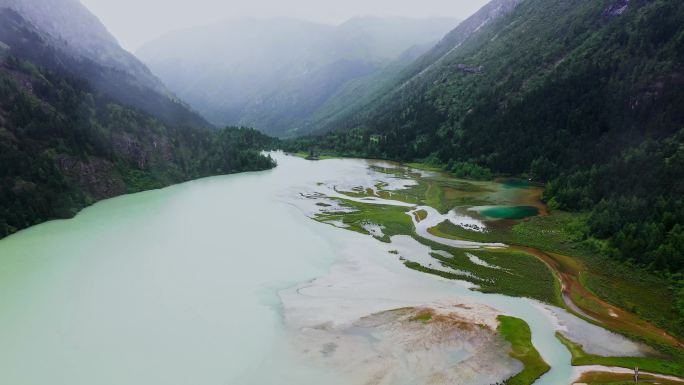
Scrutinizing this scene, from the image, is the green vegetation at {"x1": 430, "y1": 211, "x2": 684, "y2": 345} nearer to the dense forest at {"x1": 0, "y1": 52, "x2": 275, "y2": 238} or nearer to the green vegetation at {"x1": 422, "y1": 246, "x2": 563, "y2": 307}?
the green vegetation at {"x1": 422, "y1": 246, "x2": 563, "y2": 307}

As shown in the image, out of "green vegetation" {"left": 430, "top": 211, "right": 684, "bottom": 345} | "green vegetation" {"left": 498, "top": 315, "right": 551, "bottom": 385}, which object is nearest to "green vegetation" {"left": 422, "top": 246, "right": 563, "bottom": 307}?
"green vegetation" {"left": 430, "top": 211, "right": 684, "bottom": 345}

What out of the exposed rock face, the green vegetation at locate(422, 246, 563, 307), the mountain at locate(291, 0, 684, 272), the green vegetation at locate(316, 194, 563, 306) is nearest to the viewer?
the green vegetation at locate(422, 246, 563, 307)

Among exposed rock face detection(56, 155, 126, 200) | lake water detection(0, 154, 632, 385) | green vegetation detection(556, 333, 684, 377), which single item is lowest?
green vegetation detection(556, 333, 684, 377)

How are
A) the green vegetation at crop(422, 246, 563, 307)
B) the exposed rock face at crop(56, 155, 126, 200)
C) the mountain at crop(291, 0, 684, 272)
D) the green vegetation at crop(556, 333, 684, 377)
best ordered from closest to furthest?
the green vegetation at crop(556, 333, 684, 377)
the green vegetation at crop(422, 246, 563, 307)
the mountain at crop(291, 0, 684, 272)
the exposed rock face at crop(56, 155, 126, 200)

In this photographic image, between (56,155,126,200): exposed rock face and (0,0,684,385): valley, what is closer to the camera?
(0,0,684,385): valley

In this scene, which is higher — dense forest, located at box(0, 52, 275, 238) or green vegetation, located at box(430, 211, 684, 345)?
dense forest, located at box(0, 52, 275, 238)

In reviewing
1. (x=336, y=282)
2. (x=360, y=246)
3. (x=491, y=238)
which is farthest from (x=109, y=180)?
(x=491, y=238)

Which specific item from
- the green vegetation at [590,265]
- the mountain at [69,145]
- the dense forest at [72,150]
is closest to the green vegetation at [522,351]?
the green vegetation at [590,265]

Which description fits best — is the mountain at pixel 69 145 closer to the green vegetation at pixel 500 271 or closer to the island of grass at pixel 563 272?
the island of grass at pixel 563 272
